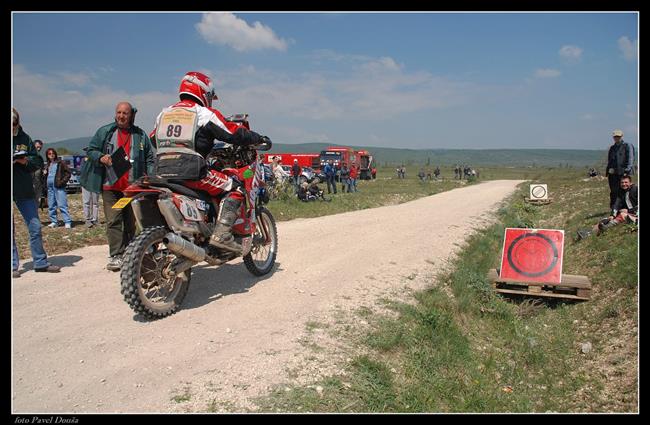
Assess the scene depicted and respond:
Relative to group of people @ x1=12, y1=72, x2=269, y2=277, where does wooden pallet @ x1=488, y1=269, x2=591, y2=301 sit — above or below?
below

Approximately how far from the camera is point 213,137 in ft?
17.2

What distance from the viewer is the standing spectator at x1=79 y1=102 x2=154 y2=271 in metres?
6.20

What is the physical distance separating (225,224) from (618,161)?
9.86 m

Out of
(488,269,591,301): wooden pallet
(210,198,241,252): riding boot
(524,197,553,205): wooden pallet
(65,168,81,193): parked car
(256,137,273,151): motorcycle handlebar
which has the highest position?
(65,168,81,193): parked car

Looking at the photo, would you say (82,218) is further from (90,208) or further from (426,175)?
(426,175)

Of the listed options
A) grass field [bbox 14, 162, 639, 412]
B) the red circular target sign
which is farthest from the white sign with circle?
the red circular target sign

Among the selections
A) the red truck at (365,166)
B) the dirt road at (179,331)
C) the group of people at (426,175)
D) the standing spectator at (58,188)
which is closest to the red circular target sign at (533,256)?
the dirt road at (179,331)

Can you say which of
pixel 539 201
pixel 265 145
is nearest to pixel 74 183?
pixel 265 145

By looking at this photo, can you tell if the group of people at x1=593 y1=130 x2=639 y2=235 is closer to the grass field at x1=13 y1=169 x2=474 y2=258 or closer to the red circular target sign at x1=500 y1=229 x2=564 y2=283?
the red circular target sign at x1=500 y1=229 x2=564 y2=283

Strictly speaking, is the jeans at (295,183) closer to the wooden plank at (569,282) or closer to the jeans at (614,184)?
the jeans at (614,184)
